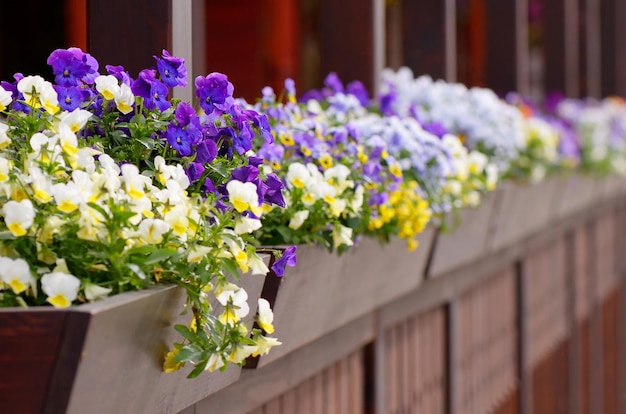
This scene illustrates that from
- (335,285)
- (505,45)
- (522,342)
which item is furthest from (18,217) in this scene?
(505,45)

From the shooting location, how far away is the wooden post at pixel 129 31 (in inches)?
68.1

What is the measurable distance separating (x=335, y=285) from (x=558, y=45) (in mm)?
4275

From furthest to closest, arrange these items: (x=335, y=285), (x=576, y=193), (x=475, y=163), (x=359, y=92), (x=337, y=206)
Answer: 1. (x=576, y=193)
2. (x=475, y=163)
3. (x=359, y=92)
4. (x=335, y=285)
5. (x=337, y=206)

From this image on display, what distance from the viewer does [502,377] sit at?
4.46 m

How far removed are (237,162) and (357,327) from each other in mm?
1210

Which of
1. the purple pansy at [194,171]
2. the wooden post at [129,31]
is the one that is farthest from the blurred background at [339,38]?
the purple pansy at [194,171]

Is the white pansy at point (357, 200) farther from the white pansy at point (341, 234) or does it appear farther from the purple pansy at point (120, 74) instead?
the purple pansy at point (120, 74)

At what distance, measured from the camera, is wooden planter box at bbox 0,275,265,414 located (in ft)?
3.69

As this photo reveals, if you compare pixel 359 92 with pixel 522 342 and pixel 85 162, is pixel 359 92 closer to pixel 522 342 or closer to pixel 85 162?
pixel 85 162

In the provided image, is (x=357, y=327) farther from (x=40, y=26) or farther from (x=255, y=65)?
(x=255, y=65)

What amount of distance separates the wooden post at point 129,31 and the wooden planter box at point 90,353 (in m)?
0.52

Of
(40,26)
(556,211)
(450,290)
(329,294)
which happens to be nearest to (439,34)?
(450,290)

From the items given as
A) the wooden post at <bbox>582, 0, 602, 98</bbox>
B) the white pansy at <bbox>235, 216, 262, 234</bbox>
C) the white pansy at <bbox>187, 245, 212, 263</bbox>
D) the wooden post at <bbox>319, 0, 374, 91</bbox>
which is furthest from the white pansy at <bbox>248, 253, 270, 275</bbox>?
the wooden post at <bbox>582, 0, 602, 98</bbox>

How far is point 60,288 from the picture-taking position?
45.9 inches
